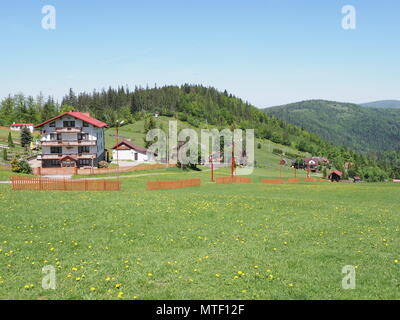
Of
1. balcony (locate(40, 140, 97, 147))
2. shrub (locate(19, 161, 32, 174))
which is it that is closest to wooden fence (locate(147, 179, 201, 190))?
shrub (locate(19, 161, 32, 174))

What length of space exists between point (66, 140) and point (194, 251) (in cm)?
7258

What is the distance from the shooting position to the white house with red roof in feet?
259

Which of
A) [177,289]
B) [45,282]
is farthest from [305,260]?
[45,282]

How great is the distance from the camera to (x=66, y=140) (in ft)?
261

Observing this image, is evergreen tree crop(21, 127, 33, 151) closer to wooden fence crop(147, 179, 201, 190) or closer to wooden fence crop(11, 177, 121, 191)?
wooden fence crop(147, 179, 201, 190)

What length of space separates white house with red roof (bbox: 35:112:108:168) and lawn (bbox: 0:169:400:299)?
182 ft

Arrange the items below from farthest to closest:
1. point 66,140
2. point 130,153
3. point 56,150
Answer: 1. point 130,153
2. point 56,150
3. point 66,140

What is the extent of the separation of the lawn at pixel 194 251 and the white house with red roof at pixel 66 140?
2187 inches

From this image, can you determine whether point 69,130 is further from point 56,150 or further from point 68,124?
point 56,150

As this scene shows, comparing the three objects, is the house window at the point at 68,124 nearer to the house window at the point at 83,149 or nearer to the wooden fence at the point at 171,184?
the house window at the point at 83,149

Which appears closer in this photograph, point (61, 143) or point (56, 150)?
point (61, 143)

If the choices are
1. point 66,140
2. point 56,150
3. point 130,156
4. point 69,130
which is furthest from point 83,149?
point 130,156

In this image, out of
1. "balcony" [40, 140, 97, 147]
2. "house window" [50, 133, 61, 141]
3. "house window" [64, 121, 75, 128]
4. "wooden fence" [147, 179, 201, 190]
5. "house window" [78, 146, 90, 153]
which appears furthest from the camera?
"house window" [78, 146, 90, 153]
